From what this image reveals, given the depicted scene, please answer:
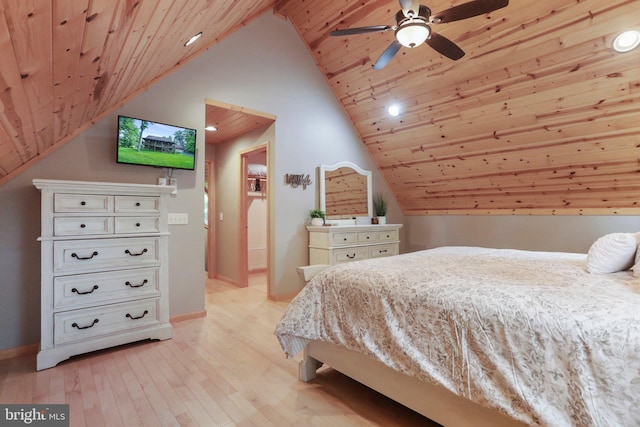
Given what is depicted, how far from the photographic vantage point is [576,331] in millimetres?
1056

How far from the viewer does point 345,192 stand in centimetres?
Result: 474

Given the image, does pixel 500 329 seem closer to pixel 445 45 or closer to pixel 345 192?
pixel 445 45

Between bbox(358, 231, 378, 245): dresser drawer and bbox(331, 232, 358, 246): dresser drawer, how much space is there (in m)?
0.09

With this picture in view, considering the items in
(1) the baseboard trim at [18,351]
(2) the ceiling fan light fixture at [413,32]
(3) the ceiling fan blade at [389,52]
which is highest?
(3) the ceiling fan blade at [389,52]

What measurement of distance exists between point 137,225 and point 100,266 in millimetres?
397

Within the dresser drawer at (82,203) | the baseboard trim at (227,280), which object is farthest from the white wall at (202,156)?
the baseboard trim at (227,280)

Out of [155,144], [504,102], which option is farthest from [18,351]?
[504,102]

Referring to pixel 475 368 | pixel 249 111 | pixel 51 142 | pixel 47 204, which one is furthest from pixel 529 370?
pixel 249 111

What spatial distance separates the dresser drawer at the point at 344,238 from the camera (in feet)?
13.1

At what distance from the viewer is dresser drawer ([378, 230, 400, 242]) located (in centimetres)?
460

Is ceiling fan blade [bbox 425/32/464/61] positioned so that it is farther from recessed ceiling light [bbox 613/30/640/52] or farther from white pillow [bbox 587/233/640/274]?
white pillow [bbox 587/233/640/274]

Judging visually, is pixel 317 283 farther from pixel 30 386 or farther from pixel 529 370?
pixel 30 386

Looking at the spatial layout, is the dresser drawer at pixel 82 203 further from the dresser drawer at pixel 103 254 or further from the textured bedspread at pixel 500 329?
the textured bedspread at pixel 500 329

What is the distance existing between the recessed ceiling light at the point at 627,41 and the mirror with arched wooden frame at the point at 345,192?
3.02 m
